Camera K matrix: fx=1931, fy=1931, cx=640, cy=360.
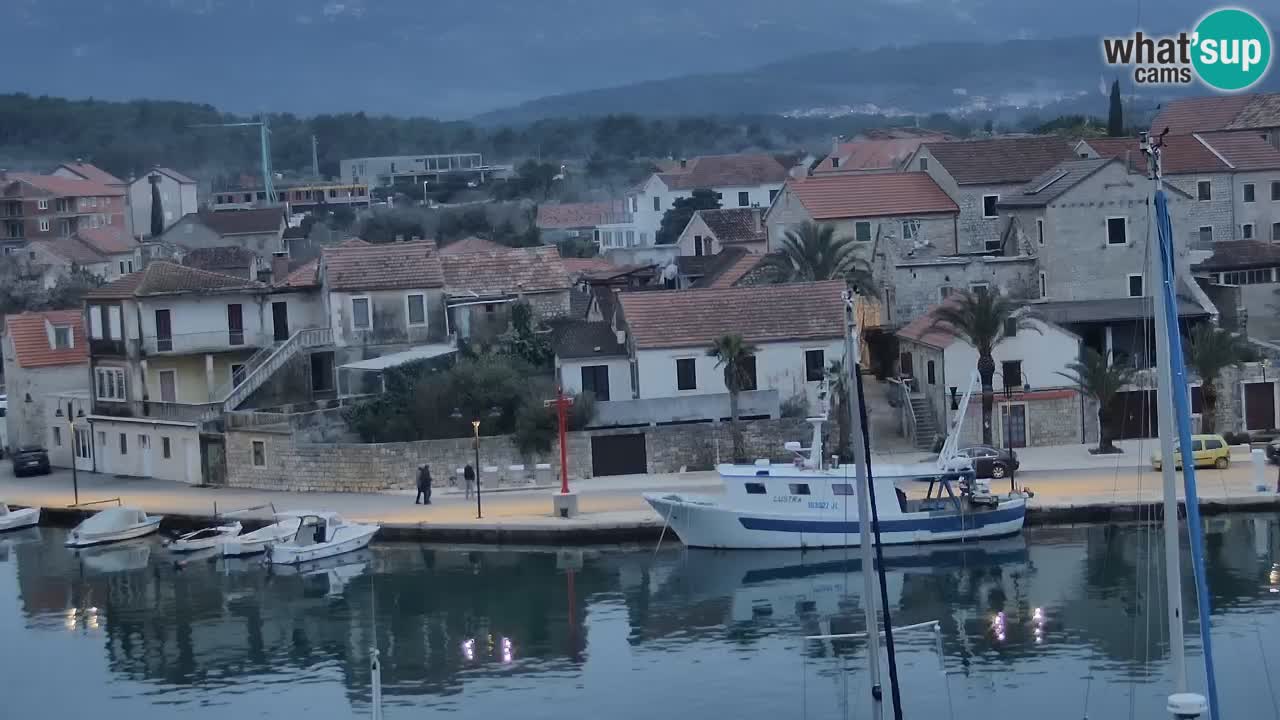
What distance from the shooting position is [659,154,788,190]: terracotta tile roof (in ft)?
382

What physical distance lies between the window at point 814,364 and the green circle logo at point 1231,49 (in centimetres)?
2960

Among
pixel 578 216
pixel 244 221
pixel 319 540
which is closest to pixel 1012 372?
pixel 319 540

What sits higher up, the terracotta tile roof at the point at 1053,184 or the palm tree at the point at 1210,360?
the terracotta tile roof at the point at 1053,184

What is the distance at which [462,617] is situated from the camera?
1497 inches

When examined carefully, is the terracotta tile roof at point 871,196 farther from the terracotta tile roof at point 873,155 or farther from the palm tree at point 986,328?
the terracotta tile roof at point 873,155

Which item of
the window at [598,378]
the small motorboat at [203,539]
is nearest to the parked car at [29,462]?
the small motorboat at [203,539]

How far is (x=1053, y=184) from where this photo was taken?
58.9 meters

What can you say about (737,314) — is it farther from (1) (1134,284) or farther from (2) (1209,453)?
(1) (1134,284)

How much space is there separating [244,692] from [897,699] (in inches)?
471

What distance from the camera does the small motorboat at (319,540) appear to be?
42.9 meters

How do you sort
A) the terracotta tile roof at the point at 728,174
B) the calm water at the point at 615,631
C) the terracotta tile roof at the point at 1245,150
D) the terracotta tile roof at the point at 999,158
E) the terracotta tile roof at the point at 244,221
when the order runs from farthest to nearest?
1. the terracotta tile roof at the point at 244,221
2. the terracotta tile roof at the point at 728,174
3. the terracotta tile roof at the point at 1245,150
4. the terracotta tile roof at the point at 999,158
5. the calm water at the point at 615,631

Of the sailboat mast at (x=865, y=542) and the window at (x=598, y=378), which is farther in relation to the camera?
the window at (x=598, y=378)

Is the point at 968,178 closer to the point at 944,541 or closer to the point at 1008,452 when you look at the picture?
the point at 1008,452

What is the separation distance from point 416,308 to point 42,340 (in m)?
12.3
